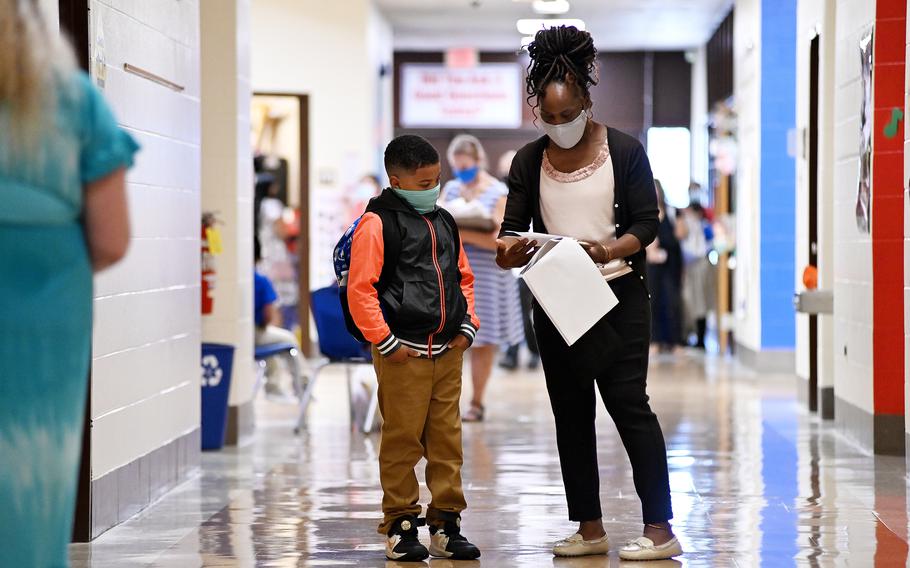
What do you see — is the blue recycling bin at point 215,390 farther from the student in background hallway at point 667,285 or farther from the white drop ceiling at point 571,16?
the white drop ceiling at point 571,16

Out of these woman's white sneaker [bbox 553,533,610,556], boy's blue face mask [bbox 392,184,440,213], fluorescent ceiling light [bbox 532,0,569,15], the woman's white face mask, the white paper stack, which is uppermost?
fluorescent ceiling light [bbox 532,0,569,15]

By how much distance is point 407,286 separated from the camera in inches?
162

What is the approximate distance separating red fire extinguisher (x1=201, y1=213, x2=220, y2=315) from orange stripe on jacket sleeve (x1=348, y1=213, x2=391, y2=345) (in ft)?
8.43

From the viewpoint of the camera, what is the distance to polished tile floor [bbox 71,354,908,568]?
13.9 feet

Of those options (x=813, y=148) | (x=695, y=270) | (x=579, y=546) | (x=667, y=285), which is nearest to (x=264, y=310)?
(x=813, y=148)

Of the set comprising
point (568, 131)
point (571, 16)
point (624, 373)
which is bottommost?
point (624, 373)

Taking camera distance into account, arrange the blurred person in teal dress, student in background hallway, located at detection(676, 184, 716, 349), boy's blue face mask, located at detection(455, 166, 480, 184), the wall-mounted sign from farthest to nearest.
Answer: the wall-mounted sign
student in background hallway, located at detection(676, 184, 716, 349)
boy's blue face mask, located at detection(455, 166, 480, 184)
the blurred person in teal dress

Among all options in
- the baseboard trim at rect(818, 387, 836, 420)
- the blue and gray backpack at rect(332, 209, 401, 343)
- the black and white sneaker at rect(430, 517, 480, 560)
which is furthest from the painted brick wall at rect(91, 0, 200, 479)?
the baseboard trim at rect(818, 387, 836, 420)

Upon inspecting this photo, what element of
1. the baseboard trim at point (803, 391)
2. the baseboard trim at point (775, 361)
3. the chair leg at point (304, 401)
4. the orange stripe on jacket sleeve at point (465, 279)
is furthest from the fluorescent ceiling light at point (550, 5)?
the orange stripe on jacket sleeve at point (465, 279)

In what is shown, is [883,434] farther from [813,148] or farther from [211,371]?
[211,371]

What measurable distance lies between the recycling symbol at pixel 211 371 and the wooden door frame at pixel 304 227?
6.07 m

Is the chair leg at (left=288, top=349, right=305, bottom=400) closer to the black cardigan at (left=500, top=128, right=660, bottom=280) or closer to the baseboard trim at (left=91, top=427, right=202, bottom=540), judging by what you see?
the baseboard trim at (left=91, top=427, right=202, bottom=540)

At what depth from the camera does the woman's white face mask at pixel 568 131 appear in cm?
397

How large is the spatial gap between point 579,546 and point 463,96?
14.5m
